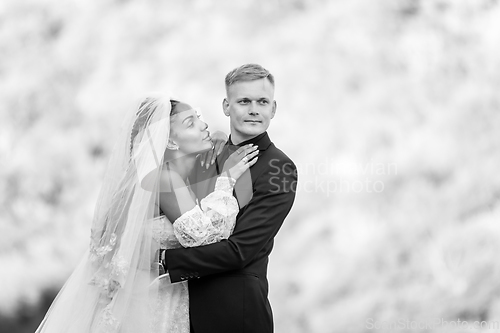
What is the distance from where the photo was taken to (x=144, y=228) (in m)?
2.05

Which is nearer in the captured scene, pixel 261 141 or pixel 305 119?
pixel 261 141

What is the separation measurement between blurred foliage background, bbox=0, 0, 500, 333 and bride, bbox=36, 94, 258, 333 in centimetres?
260

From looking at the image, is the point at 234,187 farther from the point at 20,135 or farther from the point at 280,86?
the point at 20,135

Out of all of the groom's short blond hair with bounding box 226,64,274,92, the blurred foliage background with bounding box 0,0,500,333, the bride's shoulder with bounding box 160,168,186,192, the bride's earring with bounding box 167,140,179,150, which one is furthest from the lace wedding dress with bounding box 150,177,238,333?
the blurred foliage background with bounding box 0,0,500,333

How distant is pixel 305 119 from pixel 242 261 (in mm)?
3161

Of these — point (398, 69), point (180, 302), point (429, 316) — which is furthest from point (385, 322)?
point (180, 302)

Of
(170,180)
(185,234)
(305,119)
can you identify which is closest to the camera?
(185,234)

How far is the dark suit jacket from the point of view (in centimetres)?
200

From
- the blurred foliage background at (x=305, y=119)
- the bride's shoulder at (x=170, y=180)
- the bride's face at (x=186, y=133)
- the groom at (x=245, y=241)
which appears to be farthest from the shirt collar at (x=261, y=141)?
the blurred foliage background at (x=305, y=119)

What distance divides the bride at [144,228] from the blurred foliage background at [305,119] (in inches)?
102

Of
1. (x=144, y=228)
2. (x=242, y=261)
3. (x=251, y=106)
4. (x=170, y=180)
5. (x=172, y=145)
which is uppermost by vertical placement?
(x=251, y=106)

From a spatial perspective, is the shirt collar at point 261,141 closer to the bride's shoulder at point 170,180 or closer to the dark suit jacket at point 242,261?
the dark suit jacket at point 242,261

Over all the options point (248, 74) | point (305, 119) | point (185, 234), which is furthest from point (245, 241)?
point (305, 119)

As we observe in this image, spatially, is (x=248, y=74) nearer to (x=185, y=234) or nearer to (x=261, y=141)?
(x=261, y=141)
